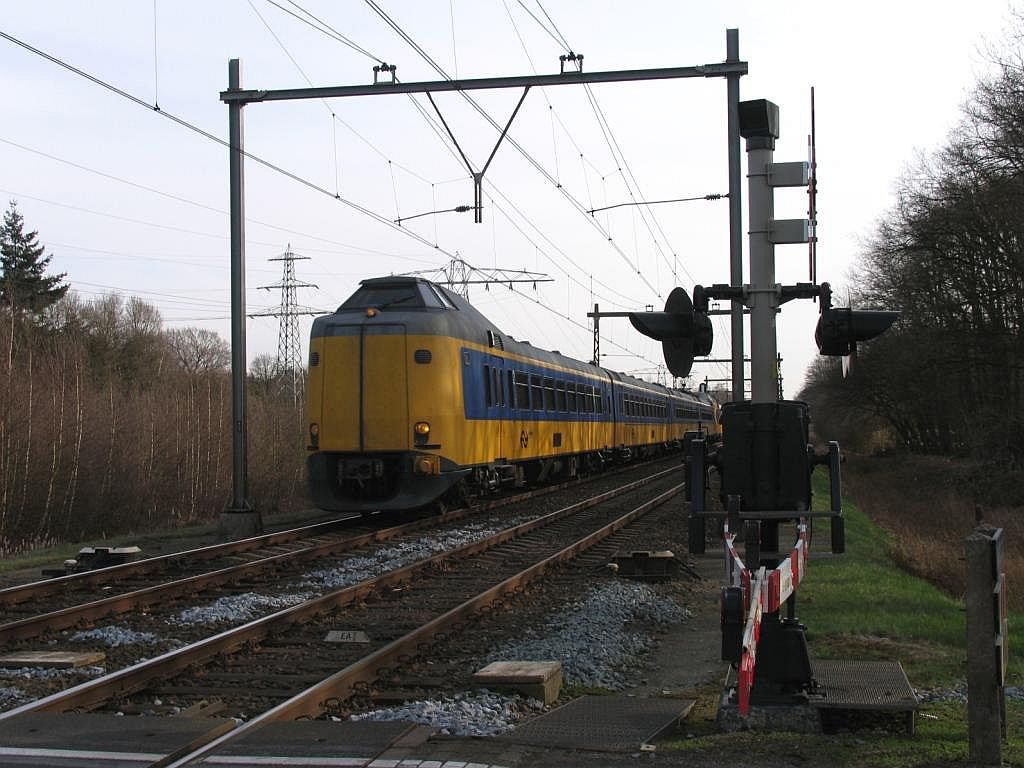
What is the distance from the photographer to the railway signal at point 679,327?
579 cm

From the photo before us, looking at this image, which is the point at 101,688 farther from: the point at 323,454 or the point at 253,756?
the point at 323,454

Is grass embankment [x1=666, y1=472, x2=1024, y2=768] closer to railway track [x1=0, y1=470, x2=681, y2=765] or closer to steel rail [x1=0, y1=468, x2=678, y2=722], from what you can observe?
railway track [x1=0, y1=470, x2=681, y2=765]

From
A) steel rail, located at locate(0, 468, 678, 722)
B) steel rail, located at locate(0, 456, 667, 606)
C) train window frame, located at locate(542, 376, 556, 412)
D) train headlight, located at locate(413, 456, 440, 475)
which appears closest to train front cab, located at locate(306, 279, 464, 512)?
train headlight, located at locate(413, 456, 440, 475)

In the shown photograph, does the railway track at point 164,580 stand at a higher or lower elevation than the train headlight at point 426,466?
lower

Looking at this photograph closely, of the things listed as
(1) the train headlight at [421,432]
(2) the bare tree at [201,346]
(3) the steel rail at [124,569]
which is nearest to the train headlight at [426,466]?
(1) the train headlight at [421,432]

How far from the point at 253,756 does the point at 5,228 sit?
52913mm

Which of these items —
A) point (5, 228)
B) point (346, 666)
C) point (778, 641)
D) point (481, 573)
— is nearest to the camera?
point (778, 641)

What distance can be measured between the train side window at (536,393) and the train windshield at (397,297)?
5023 mm

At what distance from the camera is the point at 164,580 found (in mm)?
10859

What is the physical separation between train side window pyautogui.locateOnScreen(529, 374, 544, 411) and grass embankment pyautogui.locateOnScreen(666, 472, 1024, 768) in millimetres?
9269

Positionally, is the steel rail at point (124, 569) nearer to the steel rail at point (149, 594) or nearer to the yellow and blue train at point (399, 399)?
the steel rail at point (149, 594)

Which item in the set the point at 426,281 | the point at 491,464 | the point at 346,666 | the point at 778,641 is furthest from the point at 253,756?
the point at 491,464

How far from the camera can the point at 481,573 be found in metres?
11.6

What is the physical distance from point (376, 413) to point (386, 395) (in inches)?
11.5
